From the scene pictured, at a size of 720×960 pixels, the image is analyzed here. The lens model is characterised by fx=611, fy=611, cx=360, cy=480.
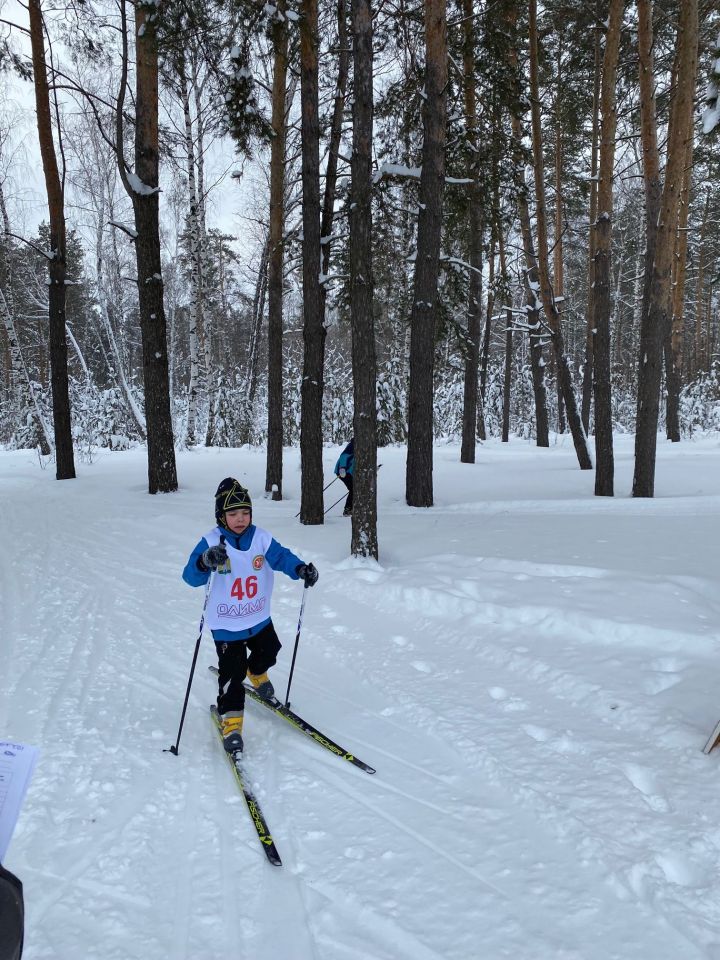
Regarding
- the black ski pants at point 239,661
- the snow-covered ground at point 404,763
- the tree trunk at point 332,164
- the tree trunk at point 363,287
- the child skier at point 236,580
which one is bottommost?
the snow-covered ground at point 404,763

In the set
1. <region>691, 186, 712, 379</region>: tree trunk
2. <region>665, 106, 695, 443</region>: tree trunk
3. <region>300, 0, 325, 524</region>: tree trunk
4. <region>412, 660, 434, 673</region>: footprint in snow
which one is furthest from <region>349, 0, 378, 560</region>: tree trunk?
<region>691, 186, 712, 379</region>: tree trunk

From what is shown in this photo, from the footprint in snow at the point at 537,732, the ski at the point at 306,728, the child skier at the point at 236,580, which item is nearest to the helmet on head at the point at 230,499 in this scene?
the child skier at the point at 236,580

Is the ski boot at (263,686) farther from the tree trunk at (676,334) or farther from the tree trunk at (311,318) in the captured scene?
the tree trunk at (676,334)

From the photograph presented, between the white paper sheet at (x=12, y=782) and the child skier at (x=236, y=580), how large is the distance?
2569mm

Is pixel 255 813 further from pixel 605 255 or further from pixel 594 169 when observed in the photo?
pixel 594 169

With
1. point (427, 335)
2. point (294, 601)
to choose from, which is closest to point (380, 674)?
point (294, 601)

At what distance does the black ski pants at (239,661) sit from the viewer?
13.3 ft

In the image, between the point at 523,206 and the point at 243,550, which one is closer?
the point at 243,550

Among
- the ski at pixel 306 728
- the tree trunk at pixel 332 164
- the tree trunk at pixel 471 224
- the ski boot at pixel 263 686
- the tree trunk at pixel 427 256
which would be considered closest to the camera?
the ski at pixel 306 728

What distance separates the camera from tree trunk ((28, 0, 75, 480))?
14.2 m

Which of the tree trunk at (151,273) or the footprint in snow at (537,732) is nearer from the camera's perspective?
the footprint in snow at (537,732)

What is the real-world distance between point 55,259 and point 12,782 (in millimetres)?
16434

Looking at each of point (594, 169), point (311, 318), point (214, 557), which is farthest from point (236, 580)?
point (594, 169)

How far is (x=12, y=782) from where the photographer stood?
1402mm
